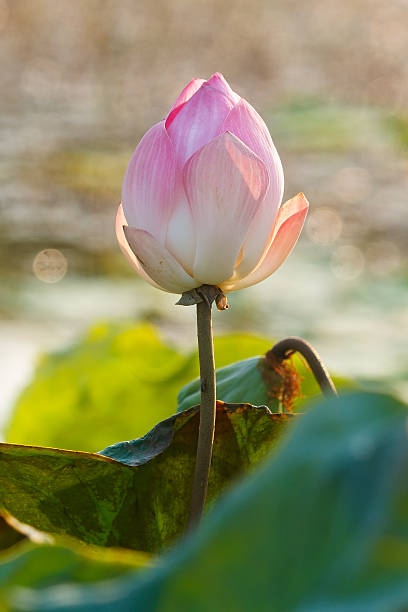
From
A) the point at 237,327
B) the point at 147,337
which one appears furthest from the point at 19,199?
the point at 147,337

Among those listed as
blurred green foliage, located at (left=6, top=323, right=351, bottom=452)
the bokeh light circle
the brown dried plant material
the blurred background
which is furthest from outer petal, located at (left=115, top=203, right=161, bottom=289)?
the bokeh light circle

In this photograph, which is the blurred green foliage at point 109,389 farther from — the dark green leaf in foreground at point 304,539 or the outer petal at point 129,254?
the dark green leaf in foreground at point 304,539

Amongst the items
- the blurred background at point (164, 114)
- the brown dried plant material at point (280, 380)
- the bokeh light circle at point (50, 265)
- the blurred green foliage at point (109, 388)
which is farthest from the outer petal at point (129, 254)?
the bokeh light circle at point (50, 265)

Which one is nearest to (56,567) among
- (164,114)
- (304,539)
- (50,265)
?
(304,539)

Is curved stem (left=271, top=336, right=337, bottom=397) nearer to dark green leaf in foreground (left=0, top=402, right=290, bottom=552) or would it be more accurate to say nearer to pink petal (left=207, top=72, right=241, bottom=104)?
dark green leaf in foreground (left=0, top=402, right=290, bottom=552)

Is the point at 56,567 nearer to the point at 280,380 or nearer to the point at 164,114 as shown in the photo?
the point at 280,380

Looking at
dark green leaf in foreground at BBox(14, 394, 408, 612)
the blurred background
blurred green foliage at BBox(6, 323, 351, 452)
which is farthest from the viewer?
the blurred background
